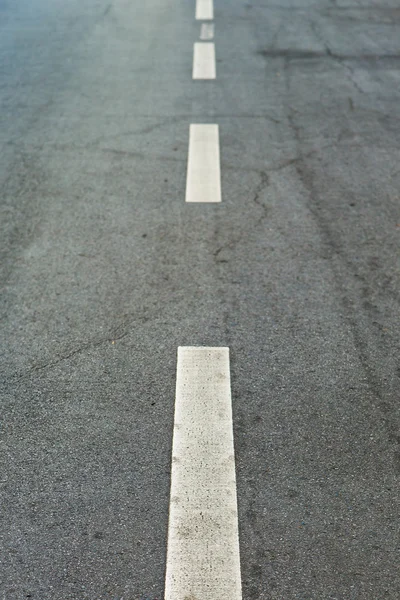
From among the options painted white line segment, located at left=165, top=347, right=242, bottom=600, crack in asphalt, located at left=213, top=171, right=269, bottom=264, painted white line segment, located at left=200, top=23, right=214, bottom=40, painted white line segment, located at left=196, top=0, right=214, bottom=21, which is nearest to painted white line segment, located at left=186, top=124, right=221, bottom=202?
crack in asphalt, located at left=213, top=171, right=269, bottom=264

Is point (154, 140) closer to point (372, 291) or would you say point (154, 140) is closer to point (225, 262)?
point (225, 262)

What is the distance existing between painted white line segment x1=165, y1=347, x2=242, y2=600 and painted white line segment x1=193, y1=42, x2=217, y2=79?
673cm

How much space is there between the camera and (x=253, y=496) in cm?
402

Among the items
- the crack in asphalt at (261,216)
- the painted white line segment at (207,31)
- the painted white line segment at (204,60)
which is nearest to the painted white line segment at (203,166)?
the crack in asphalt at (261,216)

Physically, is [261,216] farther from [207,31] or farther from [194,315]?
[207,31]

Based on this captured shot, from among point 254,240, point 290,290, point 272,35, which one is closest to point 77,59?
point 272,35

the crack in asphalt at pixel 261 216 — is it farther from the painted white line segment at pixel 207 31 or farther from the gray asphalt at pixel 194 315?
the painted white line segment at pixel 207 31

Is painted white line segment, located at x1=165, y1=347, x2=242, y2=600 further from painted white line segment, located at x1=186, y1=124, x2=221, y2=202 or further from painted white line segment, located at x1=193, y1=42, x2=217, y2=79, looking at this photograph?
painted white line segment, located at x1=193, y1=42, x2=217, y2=79

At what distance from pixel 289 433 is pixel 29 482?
1.44 m

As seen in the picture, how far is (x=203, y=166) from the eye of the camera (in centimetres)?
807

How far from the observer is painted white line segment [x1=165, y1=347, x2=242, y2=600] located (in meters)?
3.59

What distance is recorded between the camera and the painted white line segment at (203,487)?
3.59 metres

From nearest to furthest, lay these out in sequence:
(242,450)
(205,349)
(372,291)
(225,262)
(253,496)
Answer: (253,496)
(242,450)
(205,349)
(372,291)
(225,262)

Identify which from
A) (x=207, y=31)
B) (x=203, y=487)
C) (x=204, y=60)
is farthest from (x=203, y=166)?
(x=207, y=31)
